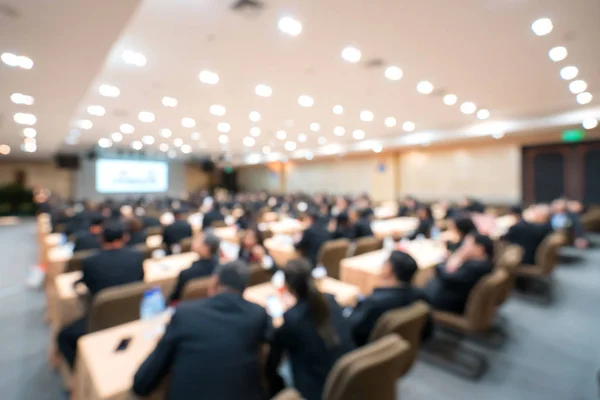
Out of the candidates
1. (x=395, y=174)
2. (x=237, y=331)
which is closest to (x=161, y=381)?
(x=237, y=331)

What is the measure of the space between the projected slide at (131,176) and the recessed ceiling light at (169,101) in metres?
15.8

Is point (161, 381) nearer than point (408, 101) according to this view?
Yes

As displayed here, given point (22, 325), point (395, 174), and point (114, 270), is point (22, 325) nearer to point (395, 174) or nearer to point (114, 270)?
point (114, 270)

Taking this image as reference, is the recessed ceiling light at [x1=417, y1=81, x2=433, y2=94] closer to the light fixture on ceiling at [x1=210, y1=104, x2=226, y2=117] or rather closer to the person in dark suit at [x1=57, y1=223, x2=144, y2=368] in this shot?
the light fixture on ceiling at [x1=210, y1=104, x2=226, y2=117]

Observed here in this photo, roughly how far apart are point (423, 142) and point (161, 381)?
1309cm

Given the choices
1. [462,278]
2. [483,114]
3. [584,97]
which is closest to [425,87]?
[483,114]

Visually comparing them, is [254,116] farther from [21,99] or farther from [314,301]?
[314,301]

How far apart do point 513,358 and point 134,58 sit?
7.03 m

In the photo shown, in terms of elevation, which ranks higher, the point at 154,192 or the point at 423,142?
the point at 423,142

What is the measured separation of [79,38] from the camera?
11.9 feet

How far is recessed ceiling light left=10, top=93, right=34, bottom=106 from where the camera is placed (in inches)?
239

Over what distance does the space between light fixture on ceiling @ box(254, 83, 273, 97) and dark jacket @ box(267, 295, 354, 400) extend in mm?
6048

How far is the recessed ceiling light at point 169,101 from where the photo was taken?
309 inches

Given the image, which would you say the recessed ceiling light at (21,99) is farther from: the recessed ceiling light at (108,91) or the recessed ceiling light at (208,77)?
the recessed ceiling light at (208,77)
